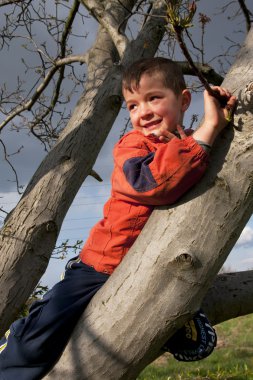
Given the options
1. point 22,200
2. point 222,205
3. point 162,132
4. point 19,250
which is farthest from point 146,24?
point 222,205

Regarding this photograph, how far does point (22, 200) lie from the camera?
472 centimetres

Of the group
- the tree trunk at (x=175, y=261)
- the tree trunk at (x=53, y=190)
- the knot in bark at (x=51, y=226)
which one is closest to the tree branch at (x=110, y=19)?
the tree trunk at (x=53, y=190)

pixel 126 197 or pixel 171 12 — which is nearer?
pixel 171 12

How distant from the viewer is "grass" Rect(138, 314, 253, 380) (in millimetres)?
7254

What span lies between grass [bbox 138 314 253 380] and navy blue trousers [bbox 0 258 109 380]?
512 centimetres

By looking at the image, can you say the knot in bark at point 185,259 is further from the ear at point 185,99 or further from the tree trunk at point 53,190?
the tree trunk at point 53,190

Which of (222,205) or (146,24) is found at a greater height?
(146,24)

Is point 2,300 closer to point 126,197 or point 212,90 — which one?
point 126,197

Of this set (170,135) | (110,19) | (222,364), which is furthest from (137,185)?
(222,364)

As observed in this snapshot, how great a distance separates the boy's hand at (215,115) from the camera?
1940 millimetres

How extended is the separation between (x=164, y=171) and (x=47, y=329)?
0.80 metres

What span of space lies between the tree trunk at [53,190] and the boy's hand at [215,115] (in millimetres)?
2762

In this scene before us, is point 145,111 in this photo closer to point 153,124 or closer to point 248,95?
point 153,124

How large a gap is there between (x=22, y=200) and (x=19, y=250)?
0.48 metres
